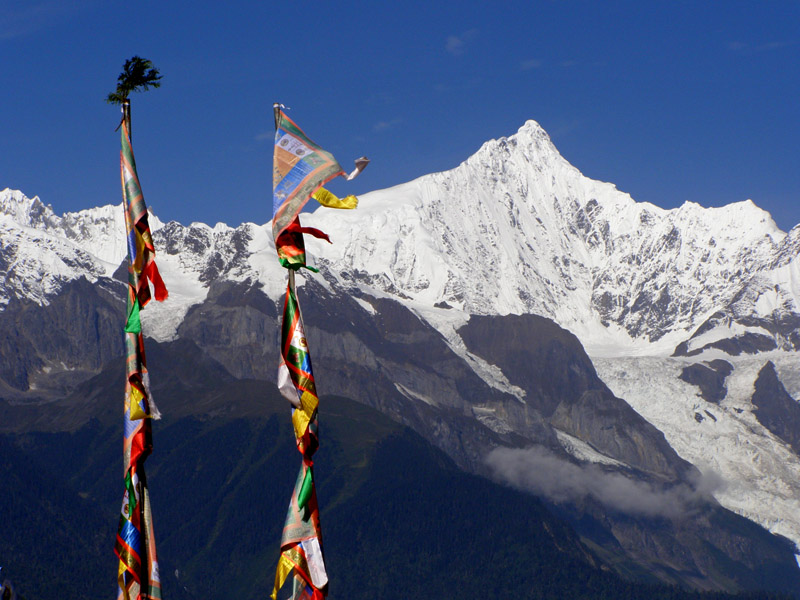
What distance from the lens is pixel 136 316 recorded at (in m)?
46.1

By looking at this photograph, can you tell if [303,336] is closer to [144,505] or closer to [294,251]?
[294,251]

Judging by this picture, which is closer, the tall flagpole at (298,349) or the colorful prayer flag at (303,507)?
the colorful prayer flag at (303,507)

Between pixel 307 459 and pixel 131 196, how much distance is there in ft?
32.5

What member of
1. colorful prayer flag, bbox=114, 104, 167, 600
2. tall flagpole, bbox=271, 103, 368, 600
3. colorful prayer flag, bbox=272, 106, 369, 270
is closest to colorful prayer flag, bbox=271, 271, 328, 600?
tall flagpole, bbox=271, 103, 368, 600

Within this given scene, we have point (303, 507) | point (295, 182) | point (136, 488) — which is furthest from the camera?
point (295, 182)

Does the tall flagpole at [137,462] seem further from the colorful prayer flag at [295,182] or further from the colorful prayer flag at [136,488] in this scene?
the colorful prayer flag at [295,182]

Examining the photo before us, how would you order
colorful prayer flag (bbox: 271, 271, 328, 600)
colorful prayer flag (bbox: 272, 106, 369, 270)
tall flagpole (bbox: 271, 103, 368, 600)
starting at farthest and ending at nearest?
colorful prayer flag (bbox: 272, 106, 369, 270)
tall flagpole (bbox: 271, 103, 368, 600)
colorful prayer flag (bbox: 271, 271, 328, 600)

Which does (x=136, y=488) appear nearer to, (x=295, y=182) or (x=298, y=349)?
(x=298, y=349)

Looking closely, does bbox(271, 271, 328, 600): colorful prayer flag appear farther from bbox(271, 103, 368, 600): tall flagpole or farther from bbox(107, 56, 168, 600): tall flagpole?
bbox(107, 56, 168, 600): tall flagpole

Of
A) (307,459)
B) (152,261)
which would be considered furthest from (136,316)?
(307,459)

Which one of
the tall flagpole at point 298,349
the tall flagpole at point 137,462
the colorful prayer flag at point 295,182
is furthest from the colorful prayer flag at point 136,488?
the colorful prayer flag at point 295,182

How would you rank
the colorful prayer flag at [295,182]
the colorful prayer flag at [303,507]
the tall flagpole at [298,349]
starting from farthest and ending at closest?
the colorful prayer flag at [295,182], the tall flagpole at [298,349], the colorful prayer flag at [303,507]

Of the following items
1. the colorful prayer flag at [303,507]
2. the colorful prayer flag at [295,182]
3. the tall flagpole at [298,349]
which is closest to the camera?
the colorful prayer flag at [303,507]

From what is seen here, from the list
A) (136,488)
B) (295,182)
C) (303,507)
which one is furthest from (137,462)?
(295,182)
